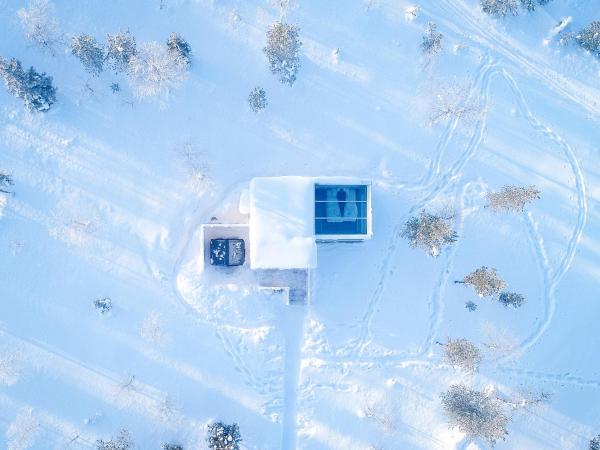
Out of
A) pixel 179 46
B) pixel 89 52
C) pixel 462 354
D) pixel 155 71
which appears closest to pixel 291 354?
pixel 462 354

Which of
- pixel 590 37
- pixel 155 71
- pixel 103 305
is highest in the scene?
pixel 590 37

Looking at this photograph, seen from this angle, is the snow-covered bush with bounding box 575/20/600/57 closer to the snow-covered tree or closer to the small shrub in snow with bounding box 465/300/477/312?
the snow-covered tree

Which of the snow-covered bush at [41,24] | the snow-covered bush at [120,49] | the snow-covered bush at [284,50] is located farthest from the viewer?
the snow-covered bush at [41,24]

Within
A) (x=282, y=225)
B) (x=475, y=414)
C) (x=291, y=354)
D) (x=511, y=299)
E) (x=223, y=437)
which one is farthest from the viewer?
(x=511, y=299)

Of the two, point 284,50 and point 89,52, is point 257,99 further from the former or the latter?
point 89,52

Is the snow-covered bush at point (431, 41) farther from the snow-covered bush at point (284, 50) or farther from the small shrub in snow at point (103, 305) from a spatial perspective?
the small shrub in snow at point (103, 305)

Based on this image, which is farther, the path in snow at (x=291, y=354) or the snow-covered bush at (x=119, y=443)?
the path in snow at (x=291, y=354)

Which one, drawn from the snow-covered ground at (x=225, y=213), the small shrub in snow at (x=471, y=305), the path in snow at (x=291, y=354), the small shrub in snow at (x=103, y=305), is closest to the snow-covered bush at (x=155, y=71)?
the snow-covered ground at (x=225, y=213)
